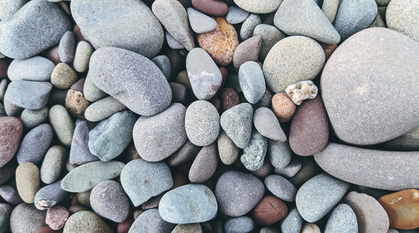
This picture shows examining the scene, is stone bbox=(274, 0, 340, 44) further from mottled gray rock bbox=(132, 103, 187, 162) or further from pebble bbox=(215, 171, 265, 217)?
pebble bbox=(215, 171, 265, 217)

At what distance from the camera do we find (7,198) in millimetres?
1626

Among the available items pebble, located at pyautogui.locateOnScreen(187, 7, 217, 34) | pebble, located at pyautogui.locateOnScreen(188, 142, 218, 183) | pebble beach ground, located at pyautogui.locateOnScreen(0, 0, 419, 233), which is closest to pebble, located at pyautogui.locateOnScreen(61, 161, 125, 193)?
pebble beach ground, located at pyautogui.locateOnScreen(0, 0, 419, 233)

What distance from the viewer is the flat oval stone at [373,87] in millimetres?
1311

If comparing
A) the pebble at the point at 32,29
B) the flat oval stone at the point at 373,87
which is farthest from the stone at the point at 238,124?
the pebble at the point at 32,29

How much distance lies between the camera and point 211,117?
4.85 ft

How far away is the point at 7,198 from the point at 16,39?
A: 1.11 m

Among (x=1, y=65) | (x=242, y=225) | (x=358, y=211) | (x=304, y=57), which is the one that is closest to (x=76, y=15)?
(x=1, y=65)

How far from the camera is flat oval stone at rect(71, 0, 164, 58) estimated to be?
154 cm

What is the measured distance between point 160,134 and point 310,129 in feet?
3.11

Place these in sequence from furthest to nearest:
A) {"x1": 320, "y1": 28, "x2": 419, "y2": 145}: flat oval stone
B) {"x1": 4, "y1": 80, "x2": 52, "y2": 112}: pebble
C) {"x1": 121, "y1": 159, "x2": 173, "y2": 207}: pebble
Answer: {"x1": 4, "y1": 80, "x2": 52, "y2": 112}: pebble, {"x1": 121, "y1": 159, "x2": 173, "y2": 207}: pebble, {"x1": 320, "y1": 28, "x2": 419, "y2": 145}: flat oval stone

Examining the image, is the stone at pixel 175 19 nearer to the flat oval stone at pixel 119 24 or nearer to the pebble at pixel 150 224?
the flat oval stone at pixel 119 24

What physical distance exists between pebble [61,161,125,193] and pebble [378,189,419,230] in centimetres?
172

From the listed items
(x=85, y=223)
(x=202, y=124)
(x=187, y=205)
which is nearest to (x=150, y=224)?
(x=187, y=205)

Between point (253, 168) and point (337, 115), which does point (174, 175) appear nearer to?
point (253, 168)
